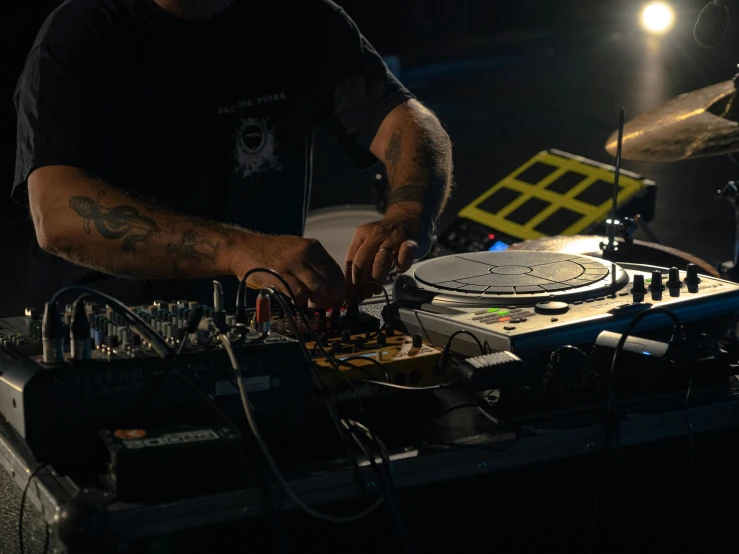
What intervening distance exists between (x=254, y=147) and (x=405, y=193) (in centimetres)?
41

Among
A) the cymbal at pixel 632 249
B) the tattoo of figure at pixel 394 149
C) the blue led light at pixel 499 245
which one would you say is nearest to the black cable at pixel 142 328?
the tattoo of figure at pixel 394 149

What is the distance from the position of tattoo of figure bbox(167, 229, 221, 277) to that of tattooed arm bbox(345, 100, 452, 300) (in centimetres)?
21

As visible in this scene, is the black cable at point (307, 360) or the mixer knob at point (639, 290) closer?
the black cable at point (307, 360)

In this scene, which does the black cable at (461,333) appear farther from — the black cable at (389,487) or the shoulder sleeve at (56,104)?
the shoulder sleeve at (56,104)

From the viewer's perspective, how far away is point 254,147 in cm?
198

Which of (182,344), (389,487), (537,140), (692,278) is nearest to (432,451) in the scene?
(389,487)

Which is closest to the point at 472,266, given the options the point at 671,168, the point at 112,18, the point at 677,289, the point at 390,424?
the point at 677,289

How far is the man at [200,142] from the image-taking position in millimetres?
1452

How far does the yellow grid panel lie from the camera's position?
3279 mm

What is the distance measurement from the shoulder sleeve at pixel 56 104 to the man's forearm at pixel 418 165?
0.55m

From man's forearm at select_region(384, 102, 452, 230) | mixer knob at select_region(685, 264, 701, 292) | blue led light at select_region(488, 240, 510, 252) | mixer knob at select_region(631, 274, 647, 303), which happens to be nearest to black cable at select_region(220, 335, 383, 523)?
mixer knob at select_region(631, 274, 647, 303)

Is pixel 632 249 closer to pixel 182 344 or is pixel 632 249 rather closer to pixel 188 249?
pixel 188 249

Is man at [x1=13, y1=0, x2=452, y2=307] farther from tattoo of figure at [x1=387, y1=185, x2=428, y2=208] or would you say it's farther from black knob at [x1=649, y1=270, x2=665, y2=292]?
black knob at [x1=649, y1=270, x2=665, y2=292]

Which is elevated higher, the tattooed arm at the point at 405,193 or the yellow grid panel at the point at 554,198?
the tattooed arm at the point at 405,193
